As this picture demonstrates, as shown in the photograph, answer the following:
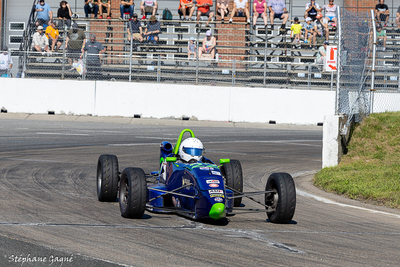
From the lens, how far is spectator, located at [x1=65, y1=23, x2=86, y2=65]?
24250mm

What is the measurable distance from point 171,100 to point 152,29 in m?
4.07

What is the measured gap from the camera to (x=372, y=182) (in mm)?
10500

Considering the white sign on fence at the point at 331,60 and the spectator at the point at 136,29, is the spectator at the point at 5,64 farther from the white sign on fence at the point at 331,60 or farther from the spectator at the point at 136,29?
the white sign on fence at the point at 331,60

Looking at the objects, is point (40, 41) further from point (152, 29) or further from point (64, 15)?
point (152, 29)

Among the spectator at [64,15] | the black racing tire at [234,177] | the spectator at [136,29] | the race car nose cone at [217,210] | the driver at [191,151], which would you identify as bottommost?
the race car nose cone at [217,210]

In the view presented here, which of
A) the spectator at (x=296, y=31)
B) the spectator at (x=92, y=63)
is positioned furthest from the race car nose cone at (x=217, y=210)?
the spectator at (x=296, y=31)

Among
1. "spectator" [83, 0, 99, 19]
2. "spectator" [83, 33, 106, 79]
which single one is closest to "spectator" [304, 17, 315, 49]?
"spectator" [83, 33, 106, 79]

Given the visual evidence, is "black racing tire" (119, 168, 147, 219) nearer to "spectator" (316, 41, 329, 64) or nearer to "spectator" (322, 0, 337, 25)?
"spectator" (316, 41, 329, 64)

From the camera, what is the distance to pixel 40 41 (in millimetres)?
25375

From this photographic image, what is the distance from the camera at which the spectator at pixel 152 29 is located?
26.1 metres

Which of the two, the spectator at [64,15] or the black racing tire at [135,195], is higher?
the spectator at [64,15]

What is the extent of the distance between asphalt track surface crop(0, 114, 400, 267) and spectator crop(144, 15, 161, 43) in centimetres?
1282

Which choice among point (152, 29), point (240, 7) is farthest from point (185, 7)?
point (152, 29)

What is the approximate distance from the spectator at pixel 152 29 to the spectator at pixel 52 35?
3.79 m
